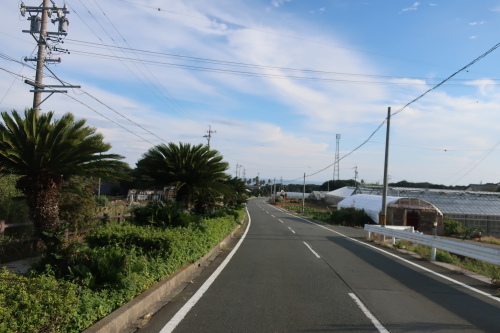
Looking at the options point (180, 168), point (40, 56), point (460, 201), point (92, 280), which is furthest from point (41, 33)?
point (460, 201)

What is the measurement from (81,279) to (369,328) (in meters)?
4.19

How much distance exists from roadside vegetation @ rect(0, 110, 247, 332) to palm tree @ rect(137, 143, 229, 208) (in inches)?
86.6

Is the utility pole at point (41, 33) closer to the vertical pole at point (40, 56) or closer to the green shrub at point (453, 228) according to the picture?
the vertical pole at point (40, 56)

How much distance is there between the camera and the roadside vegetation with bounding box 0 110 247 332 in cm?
437

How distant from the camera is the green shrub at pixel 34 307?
12.7ft

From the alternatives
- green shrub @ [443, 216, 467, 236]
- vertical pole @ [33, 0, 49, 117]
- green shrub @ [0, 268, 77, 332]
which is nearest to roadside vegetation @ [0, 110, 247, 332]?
green shrub @ [0, 268, 77, 332]

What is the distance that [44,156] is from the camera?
7.76 metres

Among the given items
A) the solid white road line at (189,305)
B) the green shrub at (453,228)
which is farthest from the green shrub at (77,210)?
the green shrub at (453,228)

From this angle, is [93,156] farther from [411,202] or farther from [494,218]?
[494,218]

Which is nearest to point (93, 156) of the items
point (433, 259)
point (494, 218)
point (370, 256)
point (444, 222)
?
point (370, 256)

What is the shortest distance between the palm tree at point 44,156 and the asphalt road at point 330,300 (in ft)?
10.9

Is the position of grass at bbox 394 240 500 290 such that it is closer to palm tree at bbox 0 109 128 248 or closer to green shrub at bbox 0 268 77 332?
green shrub at bbox 0 268 77 332

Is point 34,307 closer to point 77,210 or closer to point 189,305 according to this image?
point 189,305

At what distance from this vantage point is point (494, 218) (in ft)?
137
